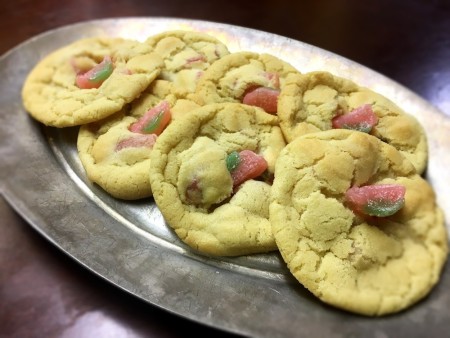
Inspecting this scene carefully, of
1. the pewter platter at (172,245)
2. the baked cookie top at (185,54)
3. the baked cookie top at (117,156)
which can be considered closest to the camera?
the pewter platter at (172,245)

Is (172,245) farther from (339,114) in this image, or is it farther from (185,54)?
(185,54)

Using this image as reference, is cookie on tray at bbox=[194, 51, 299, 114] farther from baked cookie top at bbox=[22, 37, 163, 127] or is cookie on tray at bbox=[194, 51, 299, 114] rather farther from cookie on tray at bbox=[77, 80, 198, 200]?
baked cookie top at bbox=[22, 37, 163, 127]

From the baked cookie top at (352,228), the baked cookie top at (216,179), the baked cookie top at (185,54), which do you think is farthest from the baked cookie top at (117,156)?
the baked cookie top at (352,228)

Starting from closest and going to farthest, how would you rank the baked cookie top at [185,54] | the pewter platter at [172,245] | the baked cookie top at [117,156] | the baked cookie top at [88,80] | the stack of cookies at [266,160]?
the pewter platter at [172,245] → the stack of cookies at [266,160] → the baked cookie top at [117,156] → the baked cookie top at [88,80] → the baked cookie top at [185,54]

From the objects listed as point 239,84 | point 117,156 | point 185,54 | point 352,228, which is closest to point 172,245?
point 117,156

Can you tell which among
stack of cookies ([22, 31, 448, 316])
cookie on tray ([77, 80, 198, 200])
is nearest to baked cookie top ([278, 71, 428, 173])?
stack of cookies ([22, 31, 448, 316])

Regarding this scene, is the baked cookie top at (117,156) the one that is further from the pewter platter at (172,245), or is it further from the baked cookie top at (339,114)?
the baked cookie top at (339,114)
